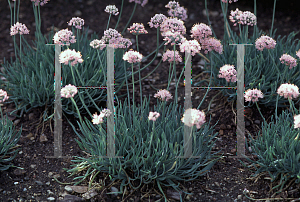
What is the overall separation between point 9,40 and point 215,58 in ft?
9.37

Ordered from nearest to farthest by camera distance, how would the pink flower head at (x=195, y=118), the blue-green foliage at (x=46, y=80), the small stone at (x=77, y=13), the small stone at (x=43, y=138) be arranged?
1. the pink flower head at (x=195, y=118)
2. the small stone at (x=43, y=138)
3. the blue-green foliage at (x=46, y=80)
4. the small stone at (x=77, y=13)

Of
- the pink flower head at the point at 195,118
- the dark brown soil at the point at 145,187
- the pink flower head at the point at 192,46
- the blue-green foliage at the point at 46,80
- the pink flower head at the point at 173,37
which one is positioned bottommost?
the dark brown soil at the point at 145,187

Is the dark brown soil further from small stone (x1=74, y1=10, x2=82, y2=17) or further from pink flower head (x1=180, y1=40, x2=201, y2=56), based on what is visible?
pink flower head (x1=180, y1=40, x2=201, y2=56)

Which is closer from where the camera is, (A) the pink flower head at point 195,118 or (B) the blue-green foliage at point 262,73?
(A) the pink flower head at point 195,118

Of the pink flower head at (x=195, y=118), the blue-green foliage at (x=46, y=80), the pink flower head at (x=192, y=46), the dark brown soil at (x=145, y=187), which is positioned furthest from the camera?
the blue-green foliage at (x=46, y=80)

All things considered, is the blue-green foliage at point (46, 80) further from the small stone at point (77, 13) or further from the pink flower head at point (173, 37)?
the small stone at point (77, 13)

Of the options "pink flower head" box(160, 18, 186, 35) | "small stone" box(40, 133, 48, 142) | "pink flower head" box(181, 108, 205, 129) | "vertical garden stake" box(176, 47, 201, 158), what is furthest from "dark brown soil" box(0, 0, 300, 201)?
"pink flower head" box(160, 18, 186, 35)

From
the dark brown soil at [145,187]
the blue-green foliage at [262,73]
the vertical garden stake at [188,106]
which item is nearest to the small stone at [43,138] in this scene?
the dark brown soil at [145,187]

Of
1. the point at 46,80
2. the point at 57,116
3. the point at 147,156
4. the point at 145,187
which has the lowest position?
the point at 145,187

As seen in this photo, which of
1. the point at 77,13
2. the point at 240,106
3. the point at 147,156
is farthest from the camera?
the point at 77,13

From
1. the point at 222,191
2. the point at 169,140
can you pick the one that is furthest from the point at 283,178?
the point at 169,140

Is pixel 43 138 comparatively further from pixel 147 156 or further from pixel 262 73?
pixel 262 73

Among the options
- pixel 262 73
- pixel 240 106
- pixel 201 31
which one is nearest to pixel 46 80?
pixel 201 31

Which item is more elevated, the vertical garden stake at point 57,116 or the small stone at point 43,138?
the vertical garden stake at point 57,116
